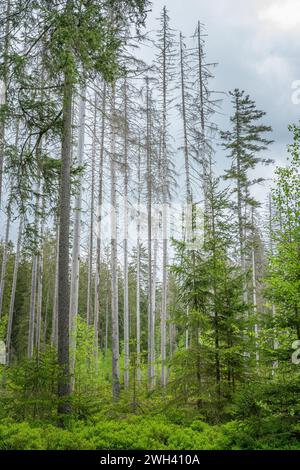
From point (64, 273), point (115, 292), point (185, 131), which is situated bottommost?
point (64, 273)

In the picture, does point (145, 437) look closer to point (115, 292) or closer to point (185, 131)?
point (115, 292)

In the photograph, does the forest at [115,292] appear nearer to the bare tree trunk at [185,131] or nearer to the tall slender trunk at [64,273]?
the tall slender trunk at [64,273]

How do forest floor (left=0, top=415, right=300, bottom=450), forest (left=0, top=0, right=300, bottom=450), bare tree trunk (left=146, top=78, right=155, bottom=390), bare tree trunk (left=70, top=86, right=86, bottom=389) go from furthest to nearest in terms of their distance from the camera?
bare tree trunk (left=146, top=78, right=155, bottom=390) < bare tree trunk (left=70, top=86, right=86, bottom=389) < forest (left=0, top=0, right=300, bottom=450) < forest floor (left=0, top=415, right=300, bottom=450)

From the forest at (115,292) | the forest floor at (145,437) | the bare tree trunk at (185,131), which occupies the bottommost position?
the forest floor at (145,437)

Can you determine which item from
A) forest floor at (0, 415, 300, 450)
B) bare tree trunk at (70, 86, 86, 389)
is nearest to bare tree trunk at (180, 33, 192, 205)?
bare tree trunk at (70, 86, 86, 389)

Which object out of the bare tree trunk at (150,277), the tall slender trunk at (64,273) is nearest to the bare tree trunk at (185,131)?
the bare tree trunk at (150,277)

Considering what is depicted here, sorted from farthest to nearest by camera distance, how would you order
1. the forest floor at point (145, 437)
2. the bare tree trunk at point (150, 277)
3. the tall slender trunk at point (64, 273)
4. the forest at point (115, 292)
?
the bare tree trunk at point (150, 277) → the tall slender trunk at point (64, 273) → the forest at point (115, 292) → the forest floor at point (145, 437)

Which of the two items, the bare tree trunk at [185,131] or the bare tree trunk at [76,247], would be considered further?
the bare tree trunk at [185,131]

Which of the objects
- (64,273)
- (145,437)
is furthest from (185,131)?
(145,437)

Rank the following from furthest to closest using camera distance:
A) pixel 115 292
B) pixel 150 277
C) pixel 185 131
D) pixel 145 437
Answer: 1. pixel 185 131
2. pixel 150 277
3. pixel 115 292
4. pixel 145 437

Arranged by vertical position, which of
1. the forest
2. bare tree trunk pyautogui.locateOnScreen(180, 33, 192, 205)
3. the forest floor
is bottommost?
the forest floor

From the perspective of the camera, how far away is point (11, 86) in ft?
25.0

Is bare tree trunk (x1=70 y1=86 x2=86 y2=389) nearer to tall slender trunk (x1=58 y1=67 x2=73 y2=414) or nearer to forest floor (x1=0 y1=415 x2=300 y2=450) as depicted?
tall slender trunk (x1=58 y1=67 x2=73 y2=414)
